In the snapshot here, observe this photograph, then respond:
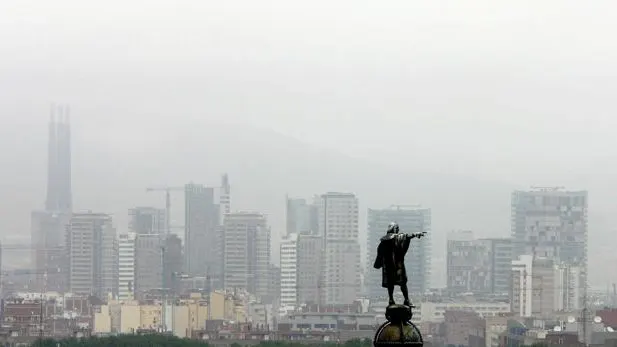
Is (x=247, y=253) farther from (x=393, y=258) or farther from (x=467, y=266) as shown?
(x=393, y=258)

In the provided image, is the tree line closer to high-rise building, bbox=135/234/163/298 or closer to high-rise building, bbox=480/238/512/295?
high-rise building, bbox=480/238/512/295

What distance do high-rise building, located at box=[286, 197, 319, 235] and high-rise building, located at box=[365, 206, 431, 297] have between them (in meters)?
9.77

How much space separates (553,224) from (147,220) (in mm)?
33157

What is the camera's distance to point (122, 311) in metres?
141

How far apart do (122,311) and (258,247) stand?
42049 mm

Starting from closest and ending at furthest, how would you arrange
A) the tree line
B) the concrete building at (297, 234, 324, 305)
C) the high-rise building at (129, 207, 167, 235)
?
1. the tree line
2. the concrete building at (297, 234, 324, 305)
3. the high-rise building at (129, 207, 167, 235)

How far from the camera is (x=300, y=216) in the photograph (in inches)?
7810

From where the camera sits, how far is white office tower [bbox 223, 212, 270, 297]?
180 m

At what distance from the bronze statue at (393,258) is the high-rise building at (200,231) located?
166 meters

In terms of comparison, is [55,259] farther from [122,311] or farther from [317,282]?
[122,311]

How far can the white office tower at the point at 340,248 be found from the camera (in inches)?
6885

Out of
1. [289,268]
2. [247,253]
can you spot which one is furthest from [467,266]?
[247,253]

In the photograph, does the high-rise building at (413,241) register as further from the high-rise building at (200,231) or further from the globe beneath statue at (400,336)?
the globe beneath statue at (400,336)

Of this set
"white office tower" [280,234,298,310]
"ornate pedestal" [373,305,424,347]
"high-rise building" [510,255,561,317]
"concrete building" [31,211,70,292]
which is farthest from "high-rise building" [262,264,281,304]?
"ornate pedestal" [373,305,424,347]
